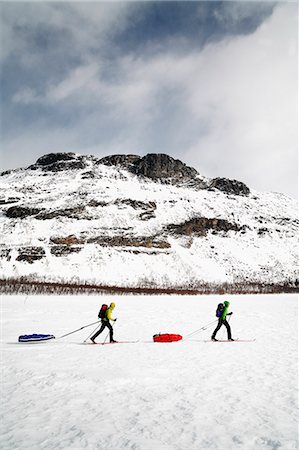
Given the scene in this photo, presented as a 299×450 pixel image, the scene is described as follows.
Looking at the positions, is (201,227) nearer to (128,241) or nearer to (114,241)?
(128,241)

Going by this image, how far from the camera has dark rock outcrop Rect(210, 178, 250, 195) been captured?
150m

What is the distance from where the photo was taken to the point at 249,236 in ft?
356

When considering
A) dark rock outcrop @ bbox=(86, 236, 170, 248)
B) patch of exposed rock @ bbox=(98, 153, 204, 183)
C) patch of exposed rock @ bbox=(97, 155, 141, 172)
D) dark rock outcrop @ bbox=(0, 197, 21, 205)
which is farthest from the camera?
patch of exposed rock @ bbox=(97, 155, 141, 172)

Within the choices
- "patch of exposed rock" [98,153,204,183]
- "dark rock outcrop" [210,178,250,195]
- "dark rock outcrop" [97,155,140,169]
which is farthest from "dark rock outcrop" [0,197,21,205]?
"dark rock outcrop" [210,178,250,195]

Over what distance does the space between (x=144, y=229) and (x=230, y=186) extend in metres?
66.0

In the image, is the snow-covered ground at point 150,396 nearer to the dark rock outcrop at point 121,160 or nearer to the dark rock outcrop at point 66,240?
the dark rock outcrop at point 66,240

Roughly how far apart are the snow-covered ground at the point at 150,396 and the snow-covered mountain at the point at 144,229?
206 ft

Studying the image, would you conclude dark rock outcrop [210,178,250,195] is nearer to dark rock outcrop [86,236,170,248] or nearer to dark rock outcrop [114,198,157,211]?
dark rock outcrop [114,198,157,211]

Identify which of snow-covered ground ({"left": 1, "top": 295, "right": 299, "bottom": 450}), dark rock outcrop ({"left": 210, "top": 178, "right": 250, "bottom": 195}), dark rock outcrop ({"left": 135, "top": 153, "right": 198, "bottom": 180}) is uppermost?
dark rock outcrop ({"left": 135, "top": 153, "right": 198, "bottom": 180})

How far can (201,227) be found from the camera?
109625 millimetres

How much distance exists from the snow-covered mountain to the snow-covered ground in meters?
62.7

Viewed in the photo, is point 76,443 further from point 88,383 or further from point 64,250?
point 64,250

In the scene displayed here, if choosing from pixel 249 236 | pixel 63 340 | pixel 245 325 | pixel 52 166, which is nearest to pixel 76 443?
pixel 63 340

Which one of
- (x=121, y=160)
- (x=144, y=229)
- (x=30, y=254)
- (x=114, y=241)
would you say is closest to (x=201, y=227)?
(x=144, y=229)
